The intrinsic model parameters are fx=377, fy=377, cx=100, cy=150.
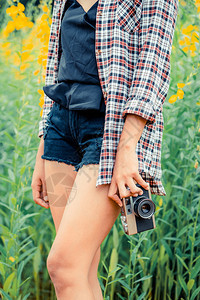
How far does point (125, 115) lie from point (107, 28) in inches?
10.6

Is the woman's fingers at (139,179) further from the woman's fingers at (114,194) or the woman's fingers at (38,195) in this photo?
the woman's fingers at (38,195)

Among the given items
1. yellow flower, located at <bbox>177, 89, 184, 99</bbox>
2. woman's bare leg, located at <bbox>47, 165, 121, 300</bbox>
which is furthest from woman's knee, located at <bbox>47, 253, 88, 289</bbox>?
yellow flower, located at <bbox>177, 89, 184, 99</bbox>

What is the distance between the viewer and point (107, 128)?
1.06m

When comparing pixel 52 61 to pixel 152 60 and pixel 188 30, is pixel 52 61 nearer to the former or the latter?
pixel 152 60

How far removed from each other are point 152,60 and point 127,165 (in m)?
0.31

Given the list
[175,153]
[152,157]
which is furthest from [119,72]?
[175,153]

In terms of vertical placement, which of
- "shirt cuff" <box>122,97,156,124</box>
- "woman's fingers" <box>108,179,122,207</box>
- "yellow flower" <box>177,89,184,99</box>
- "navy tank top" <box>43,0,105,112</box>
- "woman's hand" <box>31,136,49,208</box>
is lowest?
"woman's hand" <box>31,136,49,208</box>

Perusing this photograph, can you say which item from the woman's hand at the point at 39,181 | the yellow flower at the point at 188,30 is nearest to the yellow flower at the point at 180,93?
the yellow flower at the point at 188,30

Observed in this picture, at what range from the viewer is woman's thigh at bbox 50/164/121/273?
1018 millimetres

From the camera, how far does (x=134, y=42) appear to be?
3.68ft

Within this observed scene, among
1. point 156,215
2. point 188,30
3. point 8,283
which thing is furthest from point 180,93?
point 8,283

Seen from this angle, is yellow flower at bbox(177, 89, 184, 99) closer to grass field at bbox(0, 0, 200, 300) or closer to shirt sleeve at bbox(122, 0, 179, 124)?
grass field at bbox(0, 0, 200, 300)

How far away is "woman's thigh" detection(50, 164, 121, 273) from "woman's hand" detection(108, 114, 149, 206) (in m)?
0.04

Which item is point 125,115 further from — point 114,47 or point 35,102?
point 35,102
